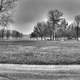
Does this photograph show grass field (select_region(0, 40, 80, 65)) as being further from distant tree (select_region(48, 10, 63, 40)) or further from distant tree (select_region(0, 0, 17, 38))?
distant tree (select_region(48, 10, 63, 40))

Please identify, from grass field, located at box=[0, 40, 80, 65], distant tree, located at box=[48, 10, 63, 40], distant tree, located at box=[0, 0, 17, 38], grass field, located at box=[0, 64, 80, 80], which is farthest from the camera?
distant tree, located at box=[48, 10, 63, 40]

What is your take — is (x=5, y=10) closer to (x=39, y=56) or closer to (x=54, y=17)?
(x=39, y=56)

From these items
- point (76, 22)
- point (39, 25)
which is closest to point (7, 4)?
point (76, 22)

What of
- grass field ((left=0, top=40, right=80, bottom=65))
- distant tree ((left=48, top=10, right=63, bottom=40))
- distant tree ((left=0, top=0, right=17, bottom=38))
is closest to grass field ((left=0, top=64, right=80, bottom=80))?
grass field ((left=0, top=40, right=80, bottom=65))

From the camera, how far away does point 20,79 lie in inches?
118

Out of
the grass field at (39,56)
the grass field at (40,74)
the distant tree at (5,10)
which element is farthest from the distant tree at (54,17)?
the grass field at (40,74)

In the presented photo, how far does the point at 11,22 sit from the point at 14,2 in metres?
2.59

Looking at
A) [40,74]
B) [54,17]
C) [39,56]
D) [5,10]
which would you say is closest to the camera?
[40,74]

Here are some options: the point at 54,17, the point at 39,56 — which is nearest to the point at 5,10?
the point at 39,56

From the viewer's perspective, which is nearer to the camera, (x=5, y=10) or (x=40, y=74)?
(x=40, y=74)

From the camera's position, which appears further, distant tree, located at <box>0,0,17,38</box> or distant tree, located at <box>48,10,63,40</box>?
distant tree, located at <box>48,10,63,40</box>

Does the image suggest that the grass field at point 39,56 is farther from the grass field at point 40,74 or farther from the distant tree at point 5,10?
the distant tree at point 5,10

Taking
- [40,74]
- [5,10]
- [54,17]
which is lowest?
[40,74]

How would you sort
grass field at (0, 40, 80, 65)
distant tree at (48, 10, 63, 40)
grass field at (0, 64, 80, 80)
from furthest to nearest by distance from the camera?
1. distant tree at (48, 10, 63, 40)
2. grass field at (0, 40, 80, 65)
3. grass field at (0, 64, 80, 80)
